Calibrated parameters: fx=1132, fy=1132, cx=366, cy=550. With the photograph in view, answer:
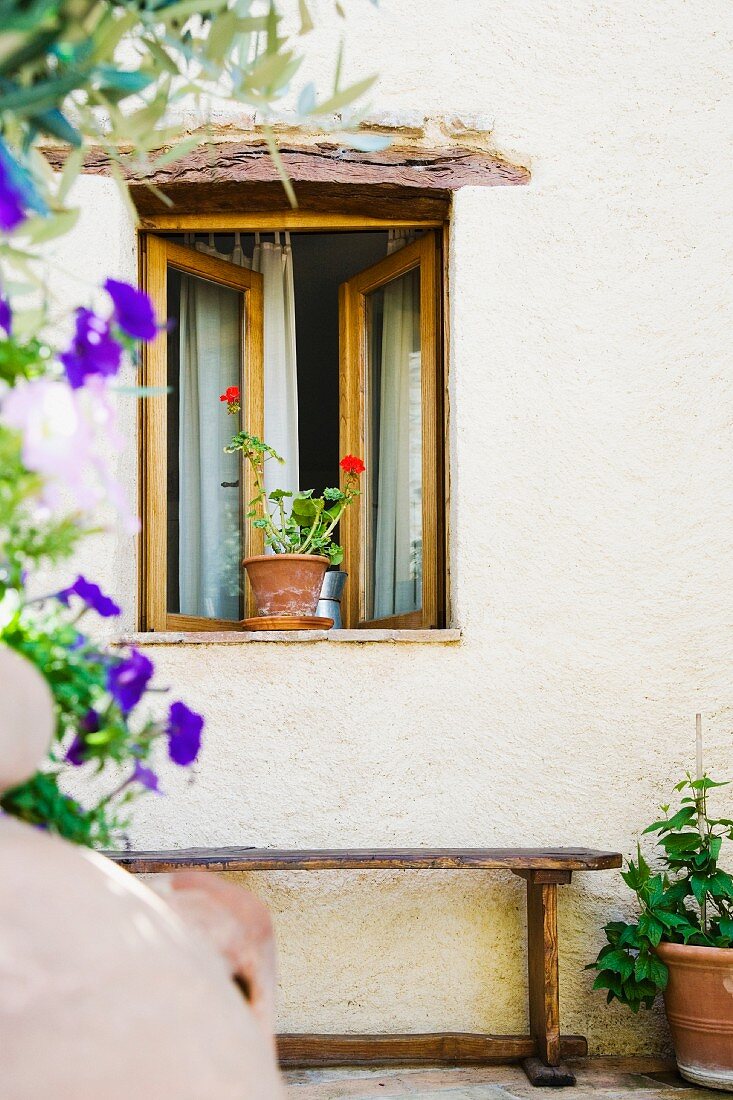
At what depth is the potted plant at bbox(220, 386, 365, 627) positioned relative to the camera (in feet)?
13.1

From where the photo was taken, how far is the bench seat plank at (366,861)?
3.20 metres

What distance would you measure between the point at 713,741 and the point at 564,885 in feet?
2.26

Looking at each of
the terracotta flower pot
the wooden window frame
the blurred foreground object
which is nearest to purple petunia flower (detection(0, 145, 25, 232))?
the blurred foreground object

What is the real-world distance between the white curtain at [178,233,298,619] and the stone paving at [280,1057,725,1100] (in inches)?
66.9

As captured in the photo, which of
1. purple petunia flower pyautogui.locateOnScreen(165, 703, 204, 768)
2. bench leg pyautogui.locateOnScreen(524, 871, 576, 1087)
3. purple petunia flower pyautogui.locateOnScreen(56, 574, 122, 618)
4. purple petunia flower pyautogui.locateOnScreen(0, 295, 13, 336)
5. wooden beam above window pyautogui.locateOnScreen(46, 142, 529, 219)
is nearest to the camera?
purple petunia flower pyautogui.locateOnScreen(0, 295, 13, 336)

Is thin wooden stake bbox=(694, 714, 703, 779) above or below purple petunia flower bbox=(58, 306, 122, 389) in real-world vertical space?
below

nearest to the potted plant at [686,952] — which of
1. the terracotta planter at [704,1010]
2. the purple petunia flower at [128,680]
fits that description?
the terracotta planter at [704,1010]

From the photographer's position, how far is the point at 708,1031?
3.30 meters

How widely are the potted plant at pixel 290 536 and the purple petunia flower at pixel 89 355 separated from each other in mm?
2825

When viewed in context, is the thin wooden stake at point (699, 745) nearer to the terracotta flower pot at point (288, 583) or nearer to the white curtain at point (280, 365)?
the terracotta flower pot at point (288, 583)

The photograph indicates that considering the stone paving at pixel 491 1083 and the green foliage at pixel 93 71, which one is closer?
the green foliage at pixel 93 71

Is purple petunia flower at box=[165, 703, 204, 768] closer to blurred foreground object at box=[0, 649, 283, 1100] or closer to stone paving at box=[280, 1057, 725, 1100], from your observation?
blurred foreground object at box=[0, 649, 283, 1100]

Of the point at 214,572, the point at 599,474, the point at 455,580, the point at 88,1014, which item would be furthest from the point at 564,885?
the point at 88,1014

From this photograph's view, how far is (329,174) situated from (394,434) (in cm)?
100
